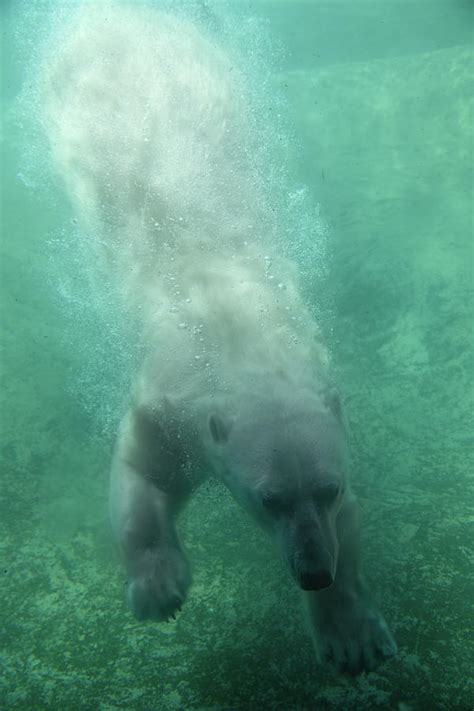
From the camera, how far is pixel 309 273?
197 inches

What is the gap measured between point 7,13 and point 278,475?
1109cm

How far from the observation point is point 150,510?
292 cm

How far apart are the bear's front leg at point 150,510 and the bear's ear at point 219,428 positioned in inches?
13.4

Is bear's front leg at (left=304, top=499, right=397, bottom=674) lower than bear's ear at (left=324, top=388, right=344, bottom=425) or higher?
lower

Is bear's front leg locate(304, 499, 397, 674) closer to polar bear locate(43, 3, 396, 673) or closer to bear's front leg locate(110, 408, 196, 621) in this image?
polar bear locate(43, 3, 396, 673)

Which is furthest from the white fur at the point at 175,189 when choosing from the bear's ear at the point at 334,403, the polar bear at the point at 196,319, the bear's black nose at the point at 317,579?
the bear's black nose at the point at 317,579

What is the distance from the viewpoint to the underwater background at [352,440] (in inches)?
89.5

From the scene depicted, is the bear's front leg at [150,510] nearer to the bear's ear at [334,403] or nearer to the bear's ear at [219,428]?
the bear's ear at [219,428]

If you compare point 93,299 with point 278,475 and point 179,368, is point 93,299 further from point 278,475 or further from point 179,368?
point 278,475

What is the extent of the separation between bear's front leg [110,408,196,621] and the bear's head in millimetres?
419

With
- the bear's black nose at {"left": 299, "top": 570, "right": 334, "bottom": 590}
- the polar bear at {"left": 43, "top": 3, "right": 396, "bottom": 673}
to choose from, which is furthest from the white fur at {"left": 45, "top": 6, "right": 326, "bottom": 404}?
the bear's black nose at {"left": 299, "top": 570, "right": 334, "bottom": 590}

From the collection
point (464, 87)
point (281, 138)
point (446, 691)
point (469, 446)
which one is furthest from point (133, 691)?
point (464, 87)

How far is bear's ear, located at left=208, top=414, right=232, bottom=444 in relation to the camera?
2.65 meters

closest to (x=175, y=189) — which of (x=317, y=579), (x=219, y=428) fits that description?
(x=219, y=428)
